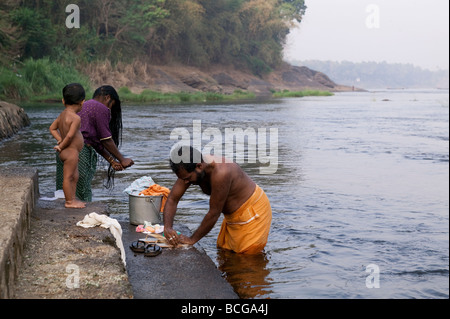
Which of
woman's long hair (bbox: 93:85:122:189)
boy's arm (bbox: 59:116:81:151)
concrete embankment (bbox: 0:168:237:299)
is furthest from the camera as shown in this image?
woman's long hair (bbox: 93:85:122:189)

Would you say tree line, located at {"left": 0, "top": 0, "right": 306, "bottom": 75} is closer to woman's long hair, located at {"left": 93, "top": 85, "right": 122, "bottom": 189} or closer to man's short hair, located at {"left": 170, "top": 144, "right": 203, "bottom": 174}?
woman's long hair, located at {"left": 93, "top": 85, "right": 122, "bottom": 189}

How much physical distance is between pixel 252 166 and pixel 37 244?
7.41 m

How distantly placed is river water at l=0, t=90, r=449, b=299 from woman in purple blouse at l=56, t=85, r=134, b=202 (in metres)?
0.75

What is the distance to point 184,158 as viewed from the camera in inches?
185

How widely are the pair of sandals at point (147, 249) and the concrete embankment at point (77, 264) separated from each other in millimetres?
37

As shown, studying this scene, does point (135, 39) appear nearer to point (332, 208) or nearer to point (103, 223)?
point (332, 208)

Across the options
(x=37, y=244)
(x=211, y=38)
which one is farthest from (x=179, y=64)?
(x=37, y=244)

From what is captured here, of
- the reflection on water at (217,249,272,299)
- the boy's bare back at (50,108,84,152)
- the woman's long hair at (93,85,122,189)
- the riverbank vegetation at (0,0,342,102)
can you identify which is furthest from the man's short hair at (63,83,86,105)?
the riverbank vegetation at (0,0,342,102)

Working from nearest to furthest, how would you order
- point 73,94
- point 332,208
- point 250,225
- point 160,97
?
1. point 250,225
2. point 73,94
3. point 332,208
4. point 160,97

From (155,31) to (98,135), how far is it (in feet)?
160

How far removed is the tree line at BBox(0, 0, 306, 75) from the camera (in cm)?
3641

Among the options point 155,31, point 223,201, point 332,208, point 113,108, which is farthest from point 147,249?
point 155,31

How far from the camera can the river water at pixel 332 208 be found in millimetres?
5051

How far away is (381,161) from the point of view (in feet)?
41.9
